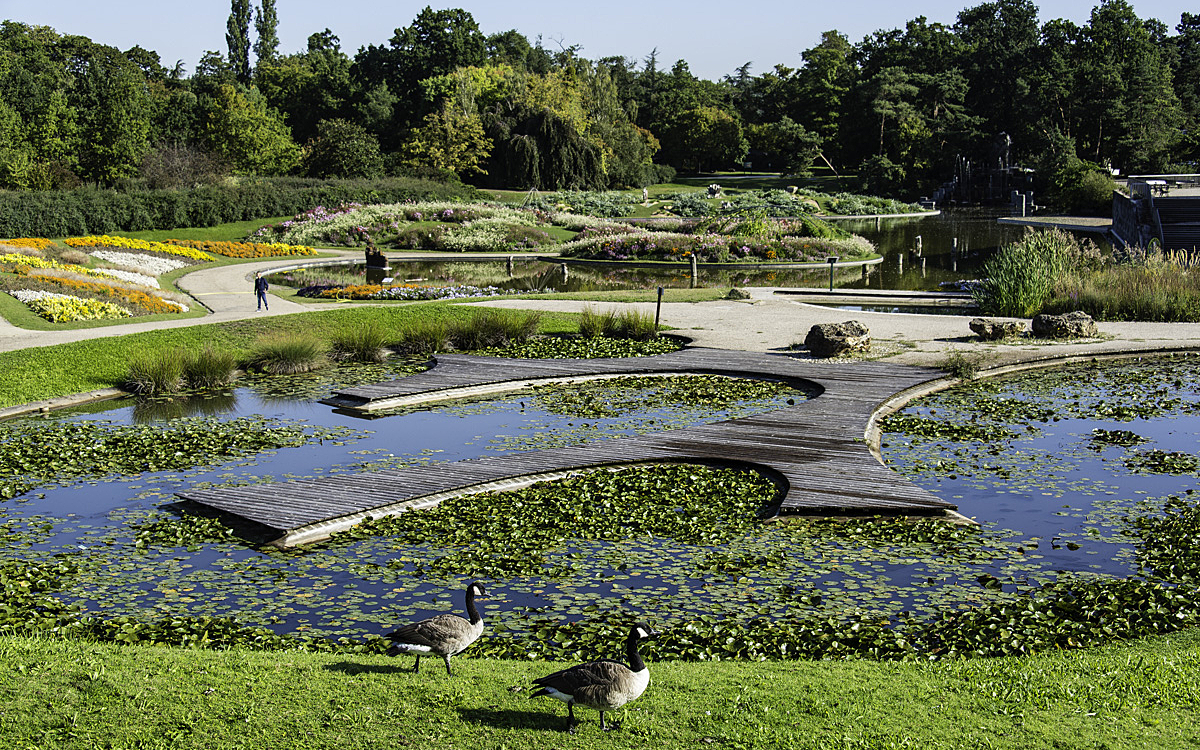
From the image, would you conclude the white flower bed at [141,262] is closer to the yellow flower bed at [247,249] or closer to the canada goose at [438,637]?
the yellow flower bed at [247,249]

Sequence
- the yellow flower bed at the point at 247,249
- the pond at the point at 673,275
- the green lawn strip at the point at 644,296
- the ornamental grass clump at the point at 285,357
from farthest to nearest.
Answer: the yellow flower bed at the point at 247,249, the pond at the point at 673,275, the green lawn strip at the point at 644,296, the ornamental grass clump at the point at 285,357

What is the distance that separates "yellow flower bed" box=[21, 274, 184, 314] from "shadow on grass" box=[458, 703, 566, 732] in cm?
2201

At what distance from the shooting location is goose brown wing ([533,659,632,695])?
18.7ft

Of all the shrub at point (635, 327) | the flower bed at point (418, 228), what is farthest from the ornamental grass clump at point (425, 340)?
the flower bed at point (418, 228)

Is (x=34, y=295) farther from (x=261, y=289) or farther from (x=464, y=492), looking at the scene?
(x=464, y=492)

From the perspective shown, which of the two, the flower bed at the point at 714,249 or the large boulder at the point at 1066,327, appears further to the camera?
the flower bed at the point at 714,249

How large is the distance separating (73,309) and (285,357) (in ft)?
25.5

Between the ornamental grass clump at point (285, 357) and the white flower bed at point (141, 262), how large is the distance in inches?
637

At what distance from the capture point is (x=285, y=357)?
19531 mm

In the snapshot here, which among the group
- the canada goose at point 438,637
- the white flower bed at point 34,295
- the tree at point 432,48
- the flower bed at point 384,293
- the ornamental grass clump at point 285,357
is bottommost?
the canada goose at point 438,637

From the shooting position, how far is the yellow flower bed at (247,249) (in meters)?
42.2

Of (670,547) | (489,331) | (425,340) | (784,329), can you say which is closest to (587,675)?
(670,547)

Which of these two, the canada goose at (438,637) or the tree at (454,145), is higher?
the tree at (454,145)

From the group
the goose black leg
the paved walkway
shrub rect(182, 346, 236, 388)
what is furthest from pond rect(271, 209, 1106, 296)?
the goose black leg
